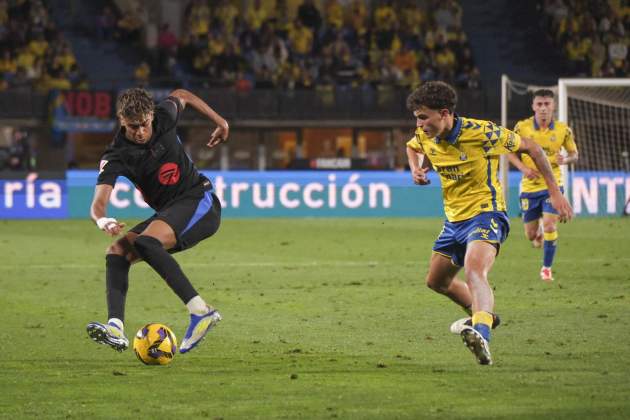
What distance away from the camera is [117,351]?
871cm

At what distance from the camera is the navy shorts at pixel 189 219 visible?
27.5 feet

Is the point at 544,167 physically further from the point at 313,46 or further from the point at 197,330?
the point at 313,46

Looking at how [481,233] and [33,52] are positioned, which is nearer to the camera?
[481,233]

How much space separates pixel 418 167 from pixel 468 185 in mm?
807

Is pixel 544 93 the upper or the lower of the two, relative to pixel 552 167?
upper

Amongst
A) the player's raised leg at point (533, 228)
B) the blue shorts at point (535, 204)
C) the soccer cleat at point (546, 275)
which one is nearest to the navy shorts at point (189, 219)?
the soccer cleat at point (546, 275)

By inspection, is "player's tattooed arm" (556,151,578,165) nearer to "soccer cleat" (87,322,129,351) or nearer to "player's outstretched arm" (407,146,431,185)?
"player's outstretched arm" (407,146,431,185)

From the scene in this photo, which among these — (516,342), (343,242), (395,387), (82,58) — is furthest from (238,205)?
(395,387)

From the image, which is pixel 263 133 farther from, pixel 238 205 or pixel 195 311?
pixel 195 311

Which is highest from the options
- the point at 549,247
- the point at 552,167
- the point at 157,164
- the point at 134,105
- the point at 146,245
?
the point at 134,105

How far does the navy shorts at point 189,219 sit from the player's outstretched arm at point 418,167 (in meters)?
1.49

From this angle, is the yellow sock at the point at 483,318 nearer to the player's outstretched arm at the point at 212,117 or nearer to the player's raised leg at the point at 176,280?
the player's raised leg at the point at 176,280

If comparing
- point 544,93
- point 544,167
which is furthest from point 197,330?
point 544,93

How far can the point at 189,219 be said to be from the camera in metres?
8.42
